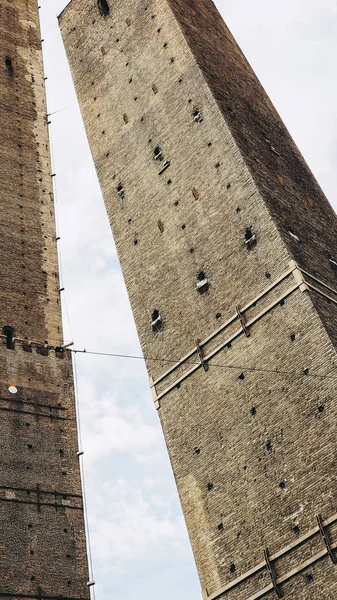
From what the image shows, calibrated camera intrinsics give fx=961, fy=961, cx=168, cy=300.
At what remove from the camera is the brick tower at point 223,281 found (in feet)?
52.4

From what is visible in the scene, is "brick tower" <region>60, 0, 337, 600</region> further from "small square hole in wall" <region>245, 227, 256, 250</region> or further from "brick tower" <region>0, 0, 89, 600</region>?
"brick tower" <region>0, 0, 89, 600</region>

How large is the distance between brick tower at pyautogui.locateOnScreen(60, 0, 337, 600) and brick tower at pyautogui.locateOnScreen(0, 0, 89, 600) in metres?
3.05

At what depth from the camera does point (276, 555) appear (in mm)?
15562

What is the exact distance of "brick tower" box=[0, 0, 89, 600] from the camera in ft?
64.5

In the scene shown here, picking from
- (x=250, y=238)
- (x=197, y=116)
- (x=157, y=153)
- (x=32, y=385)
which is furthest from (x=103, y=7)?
(x=32, y=385)

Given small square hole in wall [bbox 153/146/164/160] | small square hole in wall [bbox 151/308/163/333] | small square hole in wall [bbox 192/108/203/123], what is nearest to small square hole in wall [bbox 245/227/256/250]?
small square hole in wall [bbox 151/308/163/333]

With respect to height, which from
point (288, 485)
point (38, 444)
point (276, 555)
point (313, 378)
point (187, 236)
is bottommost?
point (276, 555)

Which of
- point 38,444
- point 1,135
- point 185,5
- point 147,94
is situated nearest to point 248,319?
point 38,444

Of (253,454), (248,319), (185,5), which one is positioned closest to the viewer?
(253,454)

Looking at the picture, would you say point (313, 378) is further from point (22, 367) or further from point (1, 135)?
point (1, 135)

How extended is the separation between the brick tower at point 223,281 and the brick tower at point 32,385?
3049 mm

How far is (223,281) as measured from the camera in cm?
1891

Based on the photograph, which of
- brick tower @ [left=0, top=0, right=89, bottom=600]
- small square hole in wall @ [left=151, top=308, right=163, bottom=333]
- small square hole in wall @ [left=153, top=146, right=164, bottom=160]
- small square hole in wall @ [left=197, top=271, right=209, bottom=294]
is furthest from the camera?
small square hole in wall @ [left=153, top=146, right=164, bottom=160]

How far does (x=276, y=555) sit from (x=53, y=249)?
41.1ft
